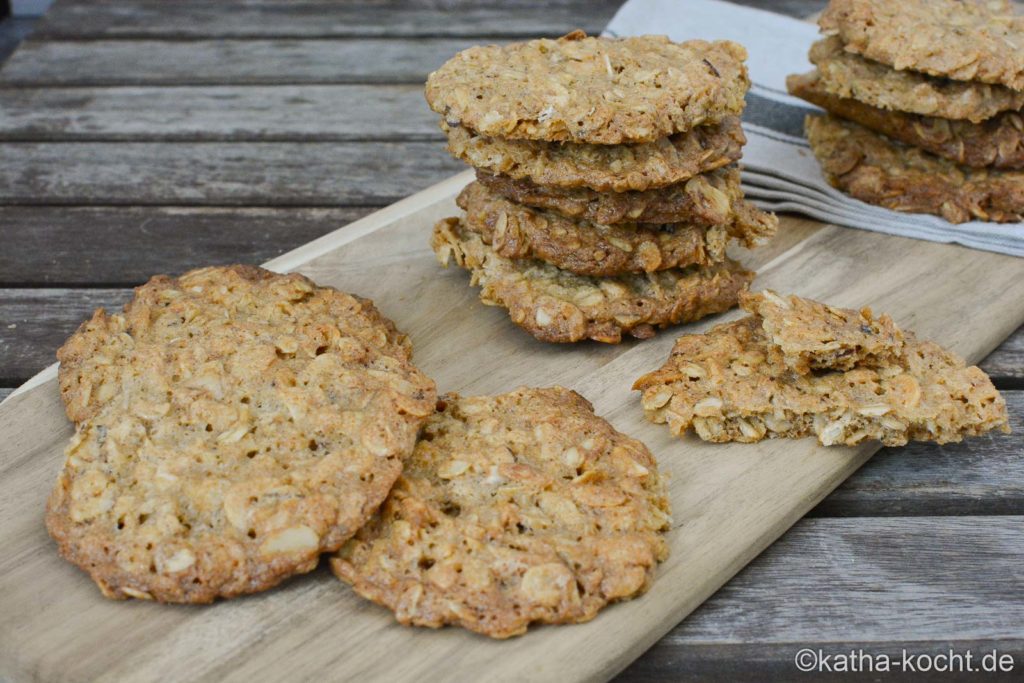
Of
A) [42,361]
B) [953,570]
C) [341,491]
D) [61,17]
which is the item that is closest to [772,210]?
[953,570]

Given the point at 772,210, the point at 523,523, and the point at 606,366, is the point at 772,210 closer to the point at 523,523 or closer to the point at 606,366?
the point at 606,366

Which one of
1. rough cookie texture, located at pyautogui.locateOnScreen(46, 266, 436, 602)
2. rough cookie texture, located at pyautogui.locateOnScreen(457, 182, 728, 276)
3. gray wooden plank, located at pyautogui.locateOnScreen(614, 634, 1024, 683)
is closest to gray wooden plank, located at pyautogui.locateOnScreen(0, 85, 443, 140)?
rough cookie texture, located at pyautogui.locateOnScreen(457, 182, 728, 276)

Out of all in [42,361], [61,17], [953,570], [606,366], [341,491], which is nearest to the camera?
[341,491]

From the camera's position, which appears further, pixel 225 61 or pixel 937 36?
pixel 225 61

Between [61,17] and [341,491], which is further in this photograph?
[61,17]

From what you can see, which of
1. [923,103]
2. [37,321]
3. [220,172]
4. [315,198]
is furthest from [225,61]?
[923,103]

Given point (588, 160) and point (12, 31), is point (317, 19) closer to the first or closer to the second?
point (12, 31)
